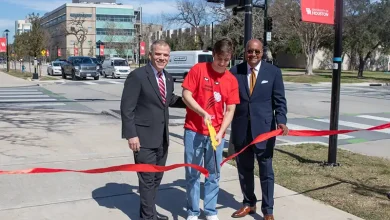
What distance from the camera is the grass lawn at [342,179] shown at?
187 inches

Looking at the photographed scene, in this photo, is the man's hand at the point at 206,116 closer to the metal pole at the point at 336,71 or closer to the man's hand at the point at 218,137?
the man's hand at the point at 218,137

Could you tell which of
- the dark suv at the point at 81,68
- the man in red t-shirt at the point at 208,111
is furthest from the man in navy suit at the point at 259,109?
the dark suv at the point at 81,68

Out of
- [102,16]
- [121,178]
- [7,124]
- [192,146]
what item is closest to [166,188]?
[121,178]

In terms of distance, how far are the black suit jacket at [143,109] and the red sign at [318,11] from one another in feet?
9.89

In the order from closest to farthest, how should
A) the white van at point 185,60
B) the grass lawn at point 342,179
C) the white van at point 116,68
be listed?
the grass lawn at point 342,179
the white van at point 185,60
the white van at point 116,68

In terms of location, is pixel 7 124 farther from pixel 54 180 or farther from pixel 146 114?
pixel 146 114

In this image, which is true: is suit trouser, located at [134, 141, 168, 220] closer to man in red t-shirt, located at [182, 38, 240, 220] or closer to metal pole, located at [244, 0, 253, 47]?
man in red t-shirt, located at [182, 38, 240, 220]

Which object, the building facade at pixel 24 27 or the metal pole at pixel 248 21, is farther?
the building facade at pixel 24 27

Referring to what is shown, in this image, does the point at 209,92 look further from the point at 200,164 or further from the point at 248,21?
the point at 248,21

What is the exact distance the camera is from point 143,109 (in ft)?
12.8

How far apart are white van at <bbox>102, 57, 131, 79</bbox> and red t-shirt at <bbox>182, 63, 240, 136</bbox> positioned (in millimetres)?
32646

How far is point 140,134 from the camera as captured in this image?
3.92 m

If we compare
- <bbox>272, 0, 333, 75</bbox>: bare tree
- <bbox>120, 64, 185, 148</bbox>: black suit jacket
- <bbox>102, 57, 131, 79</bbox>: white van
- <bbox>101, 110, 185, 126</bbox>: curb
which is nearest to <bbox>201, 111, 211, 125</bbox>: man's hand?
<bbox>120, 64, 185, 148</bbox>: black suit jacket

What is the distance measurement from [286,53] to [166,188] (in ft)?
211
